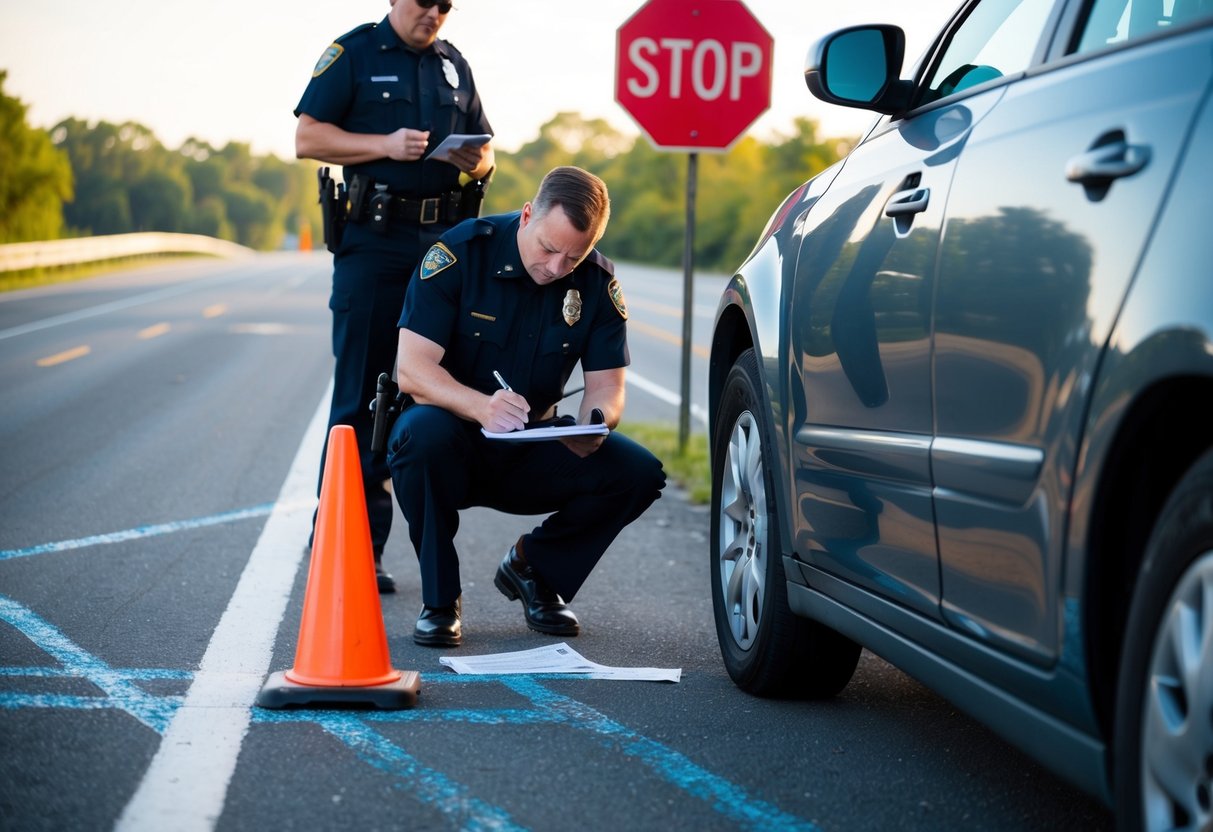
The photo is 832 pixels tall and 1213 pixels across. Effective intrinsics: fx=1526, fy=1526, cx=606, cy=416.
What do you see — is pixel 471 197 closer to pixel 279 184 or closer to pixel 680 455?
pixel 680 455

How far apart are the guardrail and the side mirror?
26.3 metres

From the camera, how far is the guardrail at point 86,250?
28495mm

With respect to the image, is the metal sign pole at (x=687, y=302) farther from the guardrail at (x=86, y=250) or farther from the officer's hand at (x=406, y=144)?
the guardrail at (x=86, y=250)

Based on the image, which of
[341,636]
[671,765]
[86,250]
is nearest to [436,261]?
[341,636]

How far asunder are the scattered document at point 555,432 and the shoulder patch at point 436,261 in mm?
501

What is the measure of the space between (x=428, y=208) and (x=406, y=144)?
26cm

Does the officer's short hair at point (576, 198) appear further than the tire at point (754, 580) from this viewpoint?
Yes

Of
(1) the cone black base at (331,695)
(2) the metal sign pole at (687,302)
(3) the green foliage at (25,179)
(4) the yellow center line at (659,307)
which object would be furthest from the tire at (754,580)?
(3) the green foliage at (25,179)

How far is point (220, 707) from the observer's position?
3.59m

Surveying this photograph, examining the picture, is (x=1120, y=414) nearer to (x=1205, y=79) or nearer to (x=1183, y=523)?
(x=1183, y=523)

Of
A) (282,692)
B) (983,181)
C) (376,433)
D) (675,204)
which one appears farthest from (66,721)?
(675,204)

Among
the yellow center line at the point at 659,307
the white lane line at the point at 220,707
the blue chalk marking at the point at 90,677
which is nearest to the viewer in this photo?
the white lane line at the point at 220,707

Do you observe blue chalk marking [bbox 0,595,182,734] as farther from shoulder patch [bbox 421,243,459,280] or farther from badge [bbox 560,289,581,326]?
→ badge [bbox 560,289,581,326]

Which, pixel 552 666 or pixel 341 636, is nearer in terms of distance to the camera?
pixel 341 636
